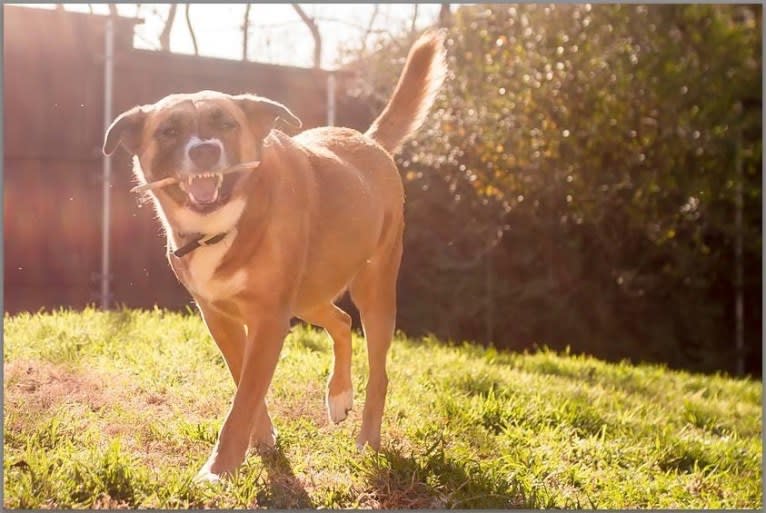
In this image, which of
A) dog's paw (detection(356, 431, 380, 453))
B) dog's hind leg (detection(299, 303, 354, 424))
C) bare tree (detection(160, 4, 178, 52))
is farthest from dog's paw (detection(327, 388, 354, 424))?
bare tree (detection(160, 4, 178, 52))

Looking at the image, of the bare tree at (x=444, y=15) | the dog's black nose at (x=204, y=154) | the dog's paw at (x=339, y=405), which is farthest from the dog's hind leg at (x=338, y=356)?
the bare tree at (x=444, y=15)

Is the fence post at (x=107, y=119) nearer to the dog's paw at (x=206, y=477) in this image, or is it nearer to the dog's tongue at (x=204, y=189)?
the dog's tongue at (x=204, y=189)

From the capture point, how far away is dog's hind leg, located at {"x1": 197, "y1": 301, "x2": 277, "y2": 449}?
314 cm

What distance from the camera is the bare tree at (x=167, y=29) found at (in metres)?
3.46

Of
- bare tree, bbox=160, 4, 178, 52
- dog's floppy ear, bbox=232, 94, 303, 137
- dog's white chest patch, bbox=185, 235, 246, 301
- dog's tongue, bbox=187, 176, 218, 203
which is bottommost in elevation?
dog's white chest patch, bbox=185, 235, 246, 301

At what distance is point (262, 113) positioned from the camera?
2.95 metres

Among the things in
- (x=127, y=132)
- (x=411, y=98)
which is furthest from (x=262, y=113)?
(x=411, y=98)

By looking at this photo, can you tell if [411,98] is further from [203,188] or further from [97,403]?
[97,403]

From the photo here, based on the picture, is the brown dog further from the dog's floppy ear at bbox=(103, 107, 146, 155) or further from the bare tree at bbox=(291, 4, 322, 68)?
the bare tree at bbox=(291, 4, 322, 68)

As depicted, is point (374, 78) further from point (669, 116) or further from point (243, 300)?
point (243, 300)

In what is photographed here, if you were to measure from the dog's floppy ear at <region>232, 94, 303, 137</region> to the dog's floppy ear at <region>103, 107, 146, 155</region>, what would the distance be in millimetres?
277

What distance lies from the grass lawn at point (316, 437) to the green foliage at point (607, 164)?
5.13 feet

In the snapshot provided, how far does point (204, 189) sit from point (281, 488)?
0.88m

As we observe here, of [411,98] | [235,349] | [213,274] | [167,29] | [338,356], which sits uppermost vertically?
[167,29]
